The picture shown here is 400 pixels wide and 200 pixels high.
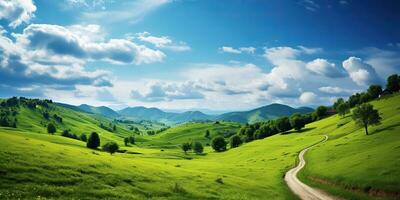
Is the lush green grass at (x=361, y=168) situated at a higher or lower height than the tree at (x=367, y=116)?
lower

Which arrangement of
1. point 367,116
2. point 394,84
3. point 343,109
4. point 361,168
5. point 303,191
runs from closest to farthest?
1. point 303,191
2. point 361,168
3. point 367,116
4. point 343,109
5. point 394,84

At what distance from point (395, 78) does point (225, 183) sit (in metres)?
182

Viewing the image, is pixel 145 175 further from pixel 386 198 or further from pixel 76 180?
pixel 386 198

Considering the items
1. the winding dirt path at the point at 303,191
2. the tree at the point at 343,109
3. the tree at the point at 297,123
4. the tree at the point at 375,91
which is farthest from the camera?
the tree at the point at 375,91

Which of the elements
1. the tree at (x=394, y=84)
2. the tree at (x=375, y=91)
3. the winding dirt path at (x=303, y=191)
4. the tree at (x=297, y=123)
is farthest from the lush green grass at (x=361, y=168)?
the tree at (x=394, y=84)

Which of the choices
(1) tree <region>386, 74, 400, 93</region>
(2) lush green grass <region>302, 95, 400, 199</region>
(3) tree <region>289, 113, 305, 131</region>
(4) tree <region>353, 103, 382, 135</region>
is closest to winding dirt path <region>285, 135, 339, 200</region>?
(2) lush green grass <region>302, 95, 400, 199</region>

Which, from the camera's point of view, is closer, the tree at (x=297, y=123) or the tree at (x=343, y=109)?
the tree at (x=343, y=109)

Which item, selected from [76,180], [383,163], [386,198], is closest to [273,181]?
[383,163]

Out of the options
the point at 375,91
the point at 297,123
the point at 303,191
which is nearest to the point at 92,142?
the point at 303,191

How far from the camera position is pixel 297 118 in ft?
634

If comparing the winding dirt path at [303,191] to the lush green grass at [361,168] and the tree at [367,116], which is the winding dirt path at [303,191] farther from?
the tree at [367,116]

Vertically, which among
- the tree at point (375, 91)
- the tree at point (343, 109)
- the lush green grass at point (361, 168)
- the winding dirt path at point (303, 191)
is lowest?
the winding dirt path at point (303, 191)

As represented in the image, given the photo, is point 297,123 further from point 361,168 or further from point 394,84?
point 361,168

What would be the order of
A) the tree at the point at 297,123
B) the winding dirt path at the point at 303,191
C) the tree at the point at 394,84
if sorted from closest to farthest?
the winding dirt path at the point at 303,191 → the tree at the point at 394,84 → the tree at the point at 297,123
